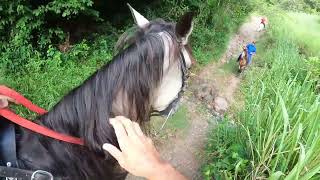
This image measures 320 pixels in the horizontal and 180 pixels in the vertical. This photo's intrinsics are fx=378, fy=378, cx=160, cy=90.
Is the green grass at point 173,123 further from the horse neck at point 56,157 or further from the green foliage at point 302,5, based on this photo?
the green foliage at point 302,5

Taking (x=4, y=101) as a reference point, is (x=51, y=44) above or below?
below

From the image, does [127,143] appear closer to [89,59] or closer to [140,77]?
[140,77]

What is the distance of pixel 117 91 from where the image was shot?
1.75m

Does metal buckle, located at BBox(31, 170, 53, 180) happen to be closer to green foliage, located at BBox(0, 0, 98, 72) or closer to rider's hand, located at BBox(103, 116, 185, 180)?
rider's hand, located at BBox(103, 116, 185, 180)

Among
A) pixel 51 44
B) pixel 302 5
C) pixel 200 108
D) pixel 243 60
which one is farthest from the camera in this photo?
pixel 302 5

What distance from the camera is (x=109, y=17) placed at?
20.2 ft

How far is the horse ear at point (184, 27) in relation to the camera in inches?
68.0

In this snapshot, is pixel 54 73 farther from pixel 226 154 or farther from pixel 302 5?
pixel 302 5

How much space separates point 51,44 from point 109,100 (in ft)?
12.5

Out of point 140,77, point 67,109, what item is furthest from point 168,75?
point 67,109

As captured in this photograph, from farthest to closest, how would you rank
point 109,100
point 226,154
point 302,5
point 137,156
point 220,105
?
point 302,5, point 220,105, point 226,154, point 109,100, point 137,156

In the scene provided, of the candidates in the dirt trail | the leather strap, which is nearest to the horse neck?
the leather strap

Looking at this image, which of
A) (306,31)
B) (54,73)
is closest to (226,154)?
(54,73)

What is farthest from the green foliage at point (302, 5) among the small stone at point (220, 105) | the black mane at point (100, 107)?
the black mane at point (100, 107)
